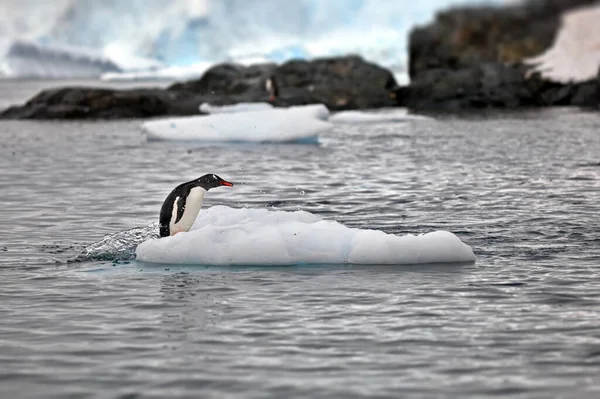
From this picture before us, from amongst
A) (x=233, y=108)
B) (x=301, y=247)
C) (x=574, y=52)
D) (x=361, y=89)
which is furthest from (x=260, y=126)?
(x=574, y=52)

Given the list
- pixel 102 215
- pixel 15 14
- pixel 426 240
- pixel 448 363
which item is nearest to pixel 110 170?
pixel 102 215

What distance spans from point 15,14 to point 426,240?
145m

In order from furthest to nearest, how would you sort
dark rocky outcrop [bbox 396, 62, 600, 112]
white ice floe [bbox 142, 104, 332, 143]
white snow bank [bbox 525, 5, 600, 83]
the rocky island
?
white snow bank [bbox 525, 5, 600, 83], dark rocky outcrop [bbox 396, 62, 600, 112], the rocky island, white ice floe [bbox 142, 104, 332, 143]

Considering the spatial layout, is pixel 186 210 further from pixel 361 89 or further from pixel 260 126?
pixel 361 89

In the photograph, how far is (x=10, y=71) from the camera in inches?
5901

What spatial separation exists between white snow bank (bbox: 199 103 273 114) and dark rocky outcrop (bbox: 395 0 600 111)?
1102 cm

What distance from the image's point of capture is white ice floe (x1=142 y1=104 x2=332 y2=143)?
90.7 ft

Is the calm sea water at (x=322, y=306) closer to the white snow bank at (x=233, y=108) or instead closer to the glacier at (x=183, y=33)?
the white snow bank at (x=233, y=108)

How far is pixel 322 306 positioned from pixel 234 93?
42383mm

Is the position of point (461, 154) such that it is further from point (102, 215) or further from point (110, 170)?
point (102, 215)

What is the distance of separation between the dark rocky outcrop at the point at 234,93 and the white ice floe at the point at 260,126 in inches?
554

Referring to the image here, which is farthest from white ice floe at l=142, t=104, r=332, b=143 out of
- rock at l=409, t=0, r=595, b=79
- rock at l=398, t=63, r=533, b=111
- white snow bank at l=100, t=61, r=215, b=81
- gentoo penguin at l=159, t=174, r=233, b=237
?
white snow bank at l=100, t=61, r=215, b=81

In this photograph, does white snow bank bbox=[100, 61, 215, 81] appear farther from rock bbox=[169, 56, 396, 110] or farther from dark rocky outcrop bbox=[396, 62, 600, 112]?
dark rocky outcrop bbox=[396, 62, 600, 112]

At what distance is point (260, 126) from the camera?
2794 cm
